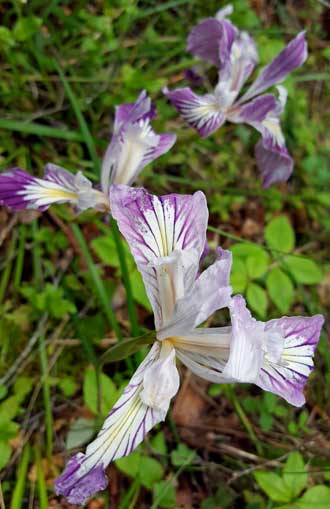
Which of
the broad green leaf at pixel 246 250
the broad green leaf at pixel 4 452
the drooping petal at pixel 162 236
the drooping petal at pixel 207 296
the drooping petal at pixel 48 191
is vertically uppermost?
the drooping petal at pixel 48 191

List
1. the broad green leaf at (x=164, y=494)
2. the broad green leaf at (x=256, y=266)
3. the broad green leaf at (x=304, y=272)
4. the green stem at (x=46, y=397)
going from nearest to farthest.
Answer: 1. the broad green leaf at (x=164, y=494)
2. the green stem at (x=46, y=397)
3. the broad green leaf at (x=256, y=266)
4. the broad green leaf at (x=304, y=272)

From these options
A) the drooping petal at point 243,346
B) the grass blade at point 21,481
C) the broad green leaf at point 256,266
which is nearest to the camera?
the drooping petal at point 243,346

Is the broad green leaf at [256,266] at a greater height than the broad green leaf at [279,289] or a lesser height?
greater

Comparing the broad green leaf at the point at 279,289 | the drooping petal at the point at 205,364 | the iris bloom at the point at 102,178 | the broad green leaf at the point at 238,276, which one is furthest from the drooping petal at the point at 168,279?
the broad green leaf at the point at 279,289

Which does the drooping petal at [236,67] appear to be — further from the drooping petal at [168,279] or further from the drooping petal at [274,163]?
the drooping petal at [168,279]

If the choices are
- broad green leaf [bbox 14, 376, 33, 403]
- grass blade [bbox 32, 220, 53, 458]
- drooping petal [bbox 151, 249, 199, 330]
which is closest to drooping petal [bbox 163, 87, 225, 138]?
grass blade [bbox 32, 220, 53, 458]

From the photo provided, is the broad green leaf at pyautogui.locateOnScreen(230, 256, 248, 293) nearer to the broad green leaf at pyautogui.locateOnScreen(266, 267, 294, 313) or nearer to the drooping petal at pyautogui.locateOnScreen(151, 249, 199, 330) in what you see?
the broad green leaf at pyautogui.locateOnScreen(266, 267, 294, 313)

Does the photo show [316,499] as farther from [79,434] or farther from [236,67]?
[236,67]
